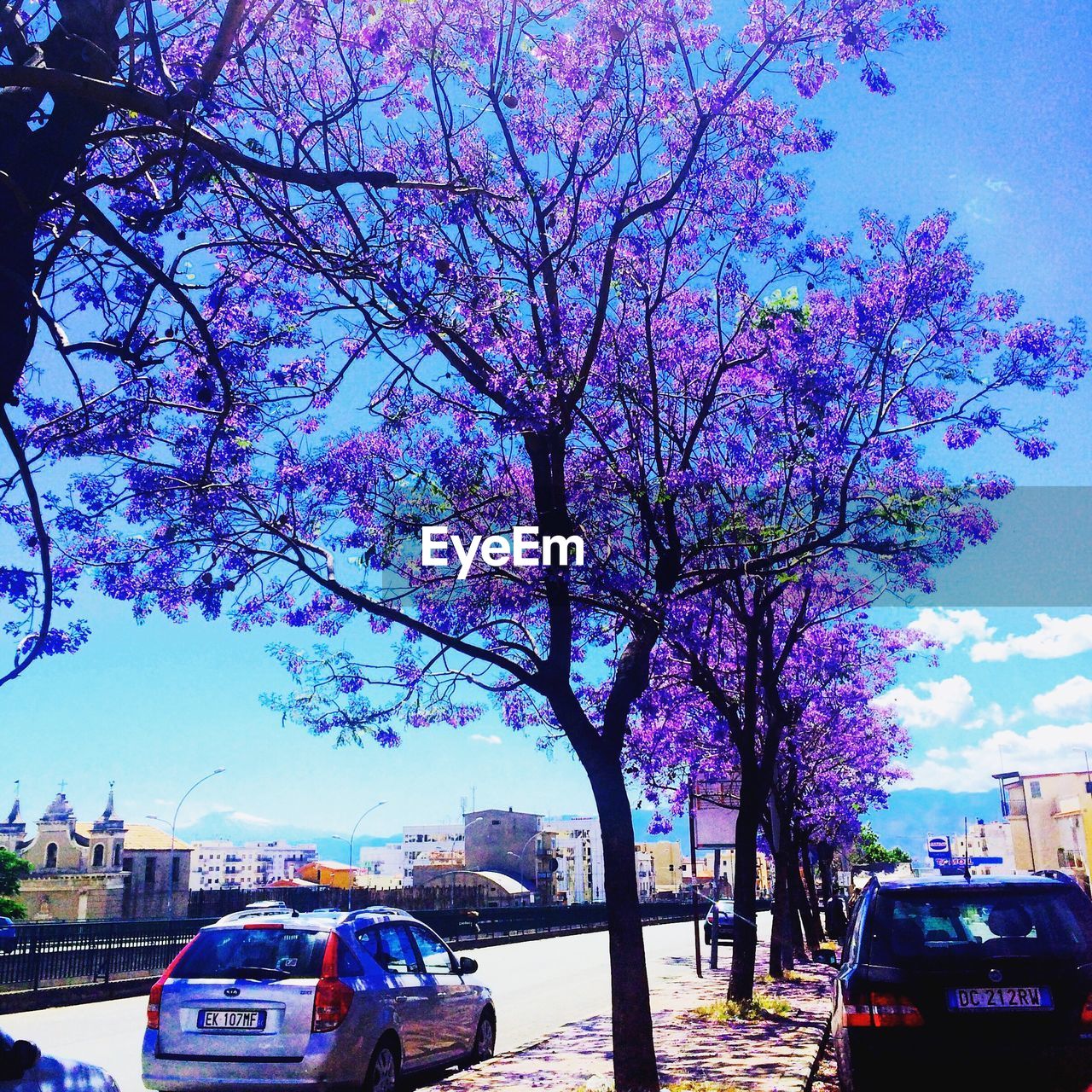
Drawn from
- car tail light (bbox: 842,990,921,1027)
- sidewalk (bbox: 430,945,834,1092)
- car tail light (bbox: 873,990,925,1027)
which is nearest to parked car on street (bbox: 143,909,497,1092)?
sidewalk (bbox: 430,945,834,1092)

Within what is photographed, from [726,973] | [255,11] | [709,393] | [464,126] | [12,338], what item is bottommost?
[726,973]

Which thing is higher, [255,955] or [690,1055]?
[255,955]

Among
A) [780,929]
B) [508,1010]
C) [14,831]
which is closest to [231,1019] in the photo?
[508,1010]

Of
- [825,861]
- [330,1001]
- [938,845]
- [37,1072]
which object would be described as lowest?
[825,861]

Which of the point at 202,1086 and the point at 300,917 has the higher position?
the point at 300,917

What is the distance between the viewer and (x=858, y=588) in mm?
21422

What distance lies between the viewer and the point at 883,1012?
6676 mm

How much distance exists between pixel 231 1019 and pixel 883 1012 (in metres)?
4.91

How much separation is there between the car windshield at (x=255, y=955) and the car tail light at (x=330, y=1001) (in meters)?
0.10

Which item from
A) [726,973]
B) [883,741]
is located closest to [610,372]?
[726,973]

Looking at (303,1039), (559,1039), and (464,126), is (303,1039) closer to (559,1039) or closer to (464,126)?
(559,1039)

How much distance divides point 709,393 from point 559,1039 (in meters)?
8.30

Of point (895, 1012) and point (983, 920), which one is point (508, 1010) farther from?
point (895, 1012)

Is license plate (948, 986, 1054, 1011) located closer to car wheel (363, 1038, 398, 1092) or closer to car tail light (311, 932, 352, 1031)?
car tail light (311, 932, 352, 1031)
